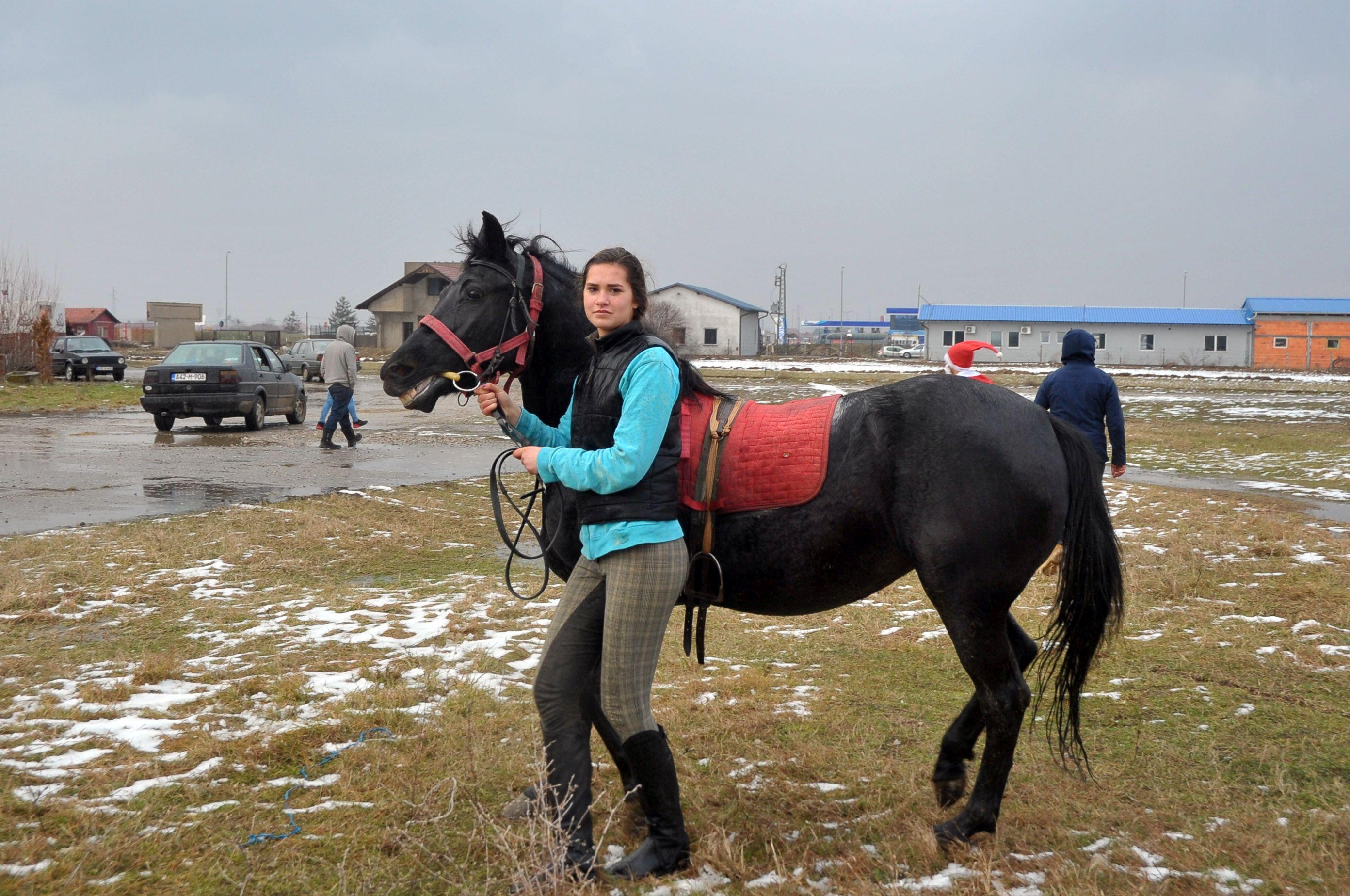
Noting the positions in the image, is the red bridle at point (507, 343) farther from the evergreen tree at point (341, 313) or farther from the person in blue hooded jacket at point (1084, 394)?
the evergreen tree at point (341, 313)

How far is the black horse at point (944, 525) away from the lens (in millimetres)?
3170

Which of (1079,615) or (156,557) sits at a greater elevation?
(1079,615)

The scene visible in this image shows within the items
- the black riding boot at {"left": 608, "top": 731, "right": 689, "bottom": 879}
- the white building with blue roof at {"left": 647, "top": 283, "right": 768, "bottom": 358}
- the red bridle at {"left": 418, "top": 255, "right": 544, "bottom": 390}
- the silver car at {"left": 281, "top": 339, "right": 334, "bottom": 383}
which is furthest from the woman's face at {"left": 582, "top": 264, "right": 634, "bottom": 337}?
the white building with blue roof at {"left": 647, "top": 283, "right": 768, "bottom": 358}

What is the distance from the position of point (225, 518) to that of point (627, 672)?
736cm

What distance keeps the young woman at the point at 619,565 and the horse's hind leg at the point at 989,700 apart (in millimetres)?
946

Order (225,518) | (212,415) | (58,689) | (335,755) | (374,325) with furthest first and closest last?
(374,325), (212,415), (225,518), (58,689), (335,755)

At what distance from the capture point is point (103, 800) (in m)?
3.55

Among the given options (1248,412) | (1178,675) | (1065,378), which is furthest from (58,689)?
(1248,412)

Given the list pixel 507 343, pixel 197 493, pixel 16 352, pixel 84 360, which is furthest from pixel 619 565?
pixel 84 360

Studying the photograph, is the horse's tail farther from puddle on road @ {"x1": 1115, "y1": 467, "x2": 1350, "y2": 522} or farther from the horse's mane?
puddle on road @ {"x1": 1115, "y1": 467, "x2": 1350, "y2": 522}

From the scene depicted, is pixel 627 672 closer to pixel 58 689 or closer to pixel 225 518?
pixel 58 689

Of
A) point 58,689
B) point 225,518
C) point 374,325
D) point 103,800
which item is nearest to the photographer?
point 103,800

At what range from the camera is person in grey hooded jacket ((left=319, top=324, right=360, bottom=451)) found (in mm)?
14461

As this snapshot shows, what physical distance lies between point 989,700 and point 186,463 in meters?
12.8
